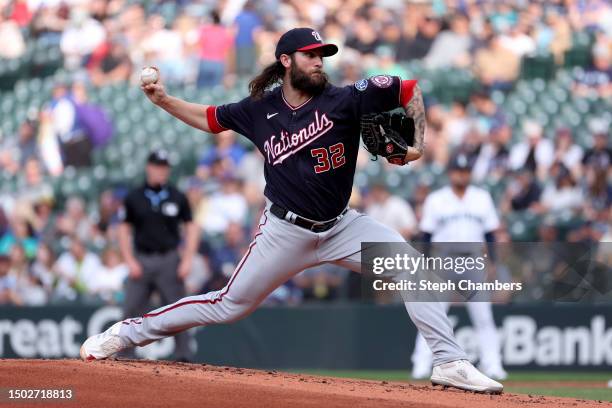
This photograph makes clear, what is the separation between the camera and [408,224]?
12633mm

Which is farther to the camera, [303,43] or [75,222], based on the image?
[75,222]

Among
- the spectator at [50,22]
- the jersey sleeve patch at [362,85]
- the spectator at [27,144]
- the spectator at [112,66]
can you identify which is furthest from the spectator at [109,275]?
the jersey sleeve patch at [362,85]

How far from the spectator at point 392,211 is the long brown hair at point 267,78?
18.8 ft

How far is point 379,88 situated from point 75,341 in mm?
6618

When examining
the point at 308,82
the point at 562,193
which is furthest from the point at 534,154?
the point at 308,82

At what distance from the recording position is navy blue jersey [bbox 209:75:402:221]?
6.65 meters

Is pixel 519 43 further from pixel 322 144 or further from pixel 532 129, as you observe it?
pixel 322 144

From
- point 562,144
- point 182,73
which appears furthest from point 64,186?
point 562,144

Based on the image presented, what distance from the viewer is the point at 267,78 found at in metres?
6.95

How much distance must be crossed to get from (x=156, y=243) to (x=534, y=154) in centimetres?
521

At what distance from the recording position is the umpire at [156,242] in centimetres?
1030

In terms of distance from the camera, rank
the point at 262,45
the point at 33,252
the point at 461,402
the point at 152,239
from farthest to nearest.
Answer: the point at 262,45 → the point at 33,252 → the point at 152,239 → the point at 461,402

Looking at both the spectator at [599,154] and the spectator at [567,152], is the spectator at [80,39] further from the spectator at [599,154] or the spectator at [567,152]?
the spectator at [599,154]

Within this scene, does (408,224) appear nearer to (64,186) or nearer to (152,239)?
(152,239)
